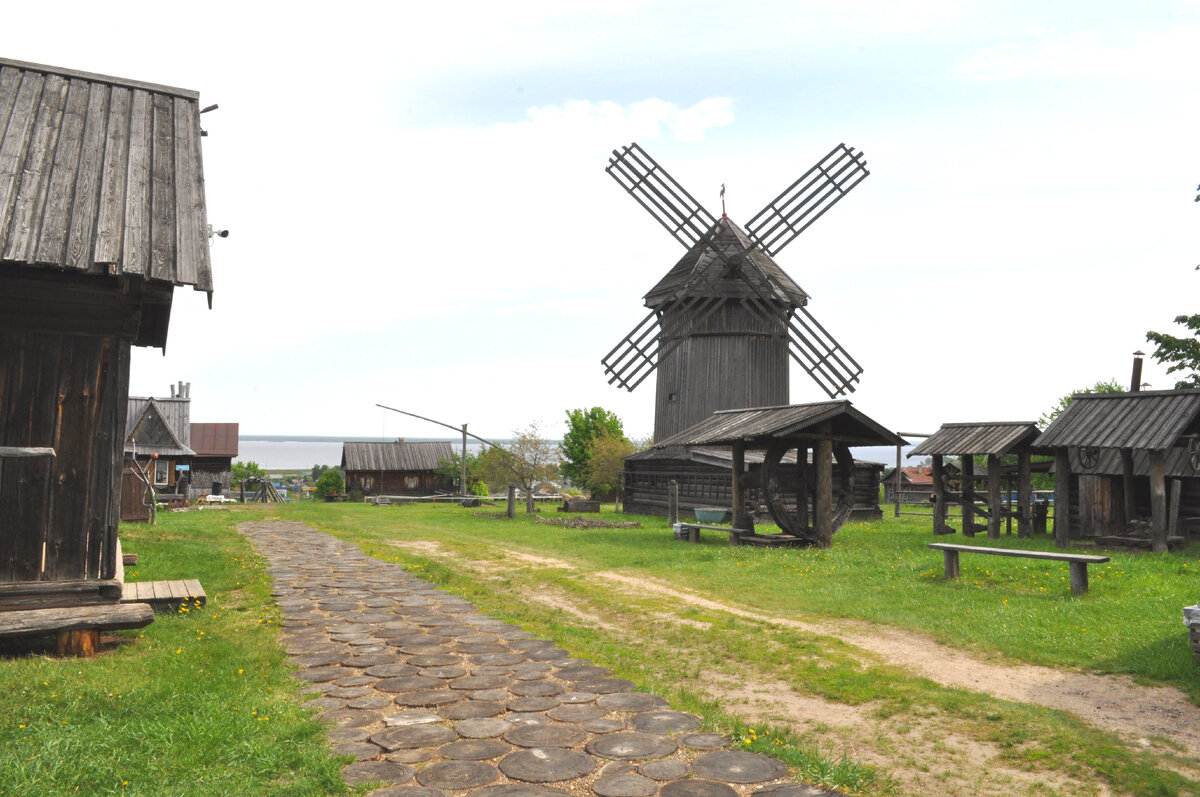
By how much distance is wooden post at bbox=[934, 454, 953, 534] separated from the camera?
2289 centimetres

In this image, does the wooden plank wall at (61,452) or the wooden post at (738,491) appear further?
the wooden post at (738,491)

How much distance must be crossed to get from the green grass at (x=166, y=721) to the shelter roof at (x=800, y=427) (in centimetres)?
1182

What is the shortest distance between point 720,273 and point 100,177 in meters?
23.8

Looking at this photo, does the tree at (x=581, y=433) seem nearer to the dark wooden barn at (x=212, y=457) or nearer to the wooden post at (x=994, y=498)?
the dark wooden barn at (x=212, y=457)

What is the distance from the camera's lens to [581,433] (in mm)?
56312

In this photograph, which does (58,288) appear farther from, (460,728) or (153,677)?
(460,728)

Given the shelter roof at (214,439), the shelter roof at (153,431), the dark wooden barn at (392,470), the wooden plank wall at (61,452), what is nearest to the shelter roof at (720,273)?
the wooden plank wall at (61,452)

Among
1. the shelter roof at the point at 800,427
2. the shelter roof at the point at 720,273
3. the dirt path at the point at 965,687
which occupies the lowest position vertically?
the dirt path at the point at 965,687

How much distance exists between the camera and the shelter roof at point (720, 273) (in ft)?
97.9

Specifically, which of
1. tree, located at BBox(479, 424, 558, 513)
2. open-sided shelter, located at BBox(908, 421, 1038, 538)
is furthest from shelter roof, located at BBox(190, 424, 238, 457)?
open-sided shelter, located at BBox(908, 421, 1038, 538)

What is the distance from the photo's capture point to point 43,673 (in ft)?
21.7

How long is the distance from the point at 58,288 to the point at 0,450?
180cm

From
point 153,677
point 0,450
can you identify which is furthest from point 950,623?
point 0,450

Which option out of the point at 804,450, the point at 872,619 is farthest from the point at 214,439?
the point at 872,619
